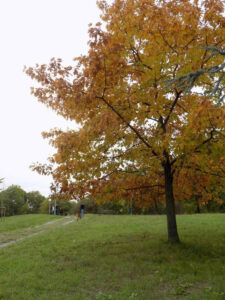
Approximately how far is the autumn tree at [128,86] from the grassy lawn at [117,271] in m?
1.89

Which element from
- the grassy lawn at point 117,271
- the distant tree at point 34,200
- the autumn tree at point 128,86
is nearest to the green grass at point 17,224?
the grassy lawn at point 117,271

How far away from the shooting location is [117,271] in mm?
5871

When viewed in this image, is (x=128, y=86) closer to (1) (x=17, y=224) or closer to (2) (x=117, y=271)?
(2) (x=117, y=271)

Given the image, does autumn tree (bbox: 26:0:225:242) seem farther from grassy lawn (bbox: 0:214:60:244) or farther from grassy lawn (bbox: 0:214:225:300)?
grassy lawn (bbox: 0:214:60:244)

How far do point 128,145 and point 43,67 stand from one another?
10.5ft

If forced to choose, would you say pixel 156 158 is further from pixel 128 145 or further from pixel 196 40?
pixel 196 40

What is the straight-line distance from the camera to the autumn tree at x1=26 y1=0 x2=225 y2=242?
632cm

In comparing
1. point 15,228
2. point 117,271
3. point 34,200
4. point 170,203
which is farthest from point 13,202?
point 117,271

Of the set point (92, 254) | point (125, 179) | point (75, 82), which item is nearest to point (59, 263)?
point (92, 254)

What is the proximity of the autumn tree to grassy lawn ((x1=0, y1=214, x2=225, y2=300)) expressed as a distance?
189cm

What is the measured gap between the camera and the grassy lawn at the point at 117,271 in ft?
15.4

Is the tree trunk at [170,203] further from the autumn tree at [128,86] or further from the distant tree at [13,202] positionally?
the distant tree at [13,202]

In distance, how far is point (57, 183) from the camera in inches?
293

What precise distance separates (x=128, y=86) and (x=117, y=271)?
4.67 metres
